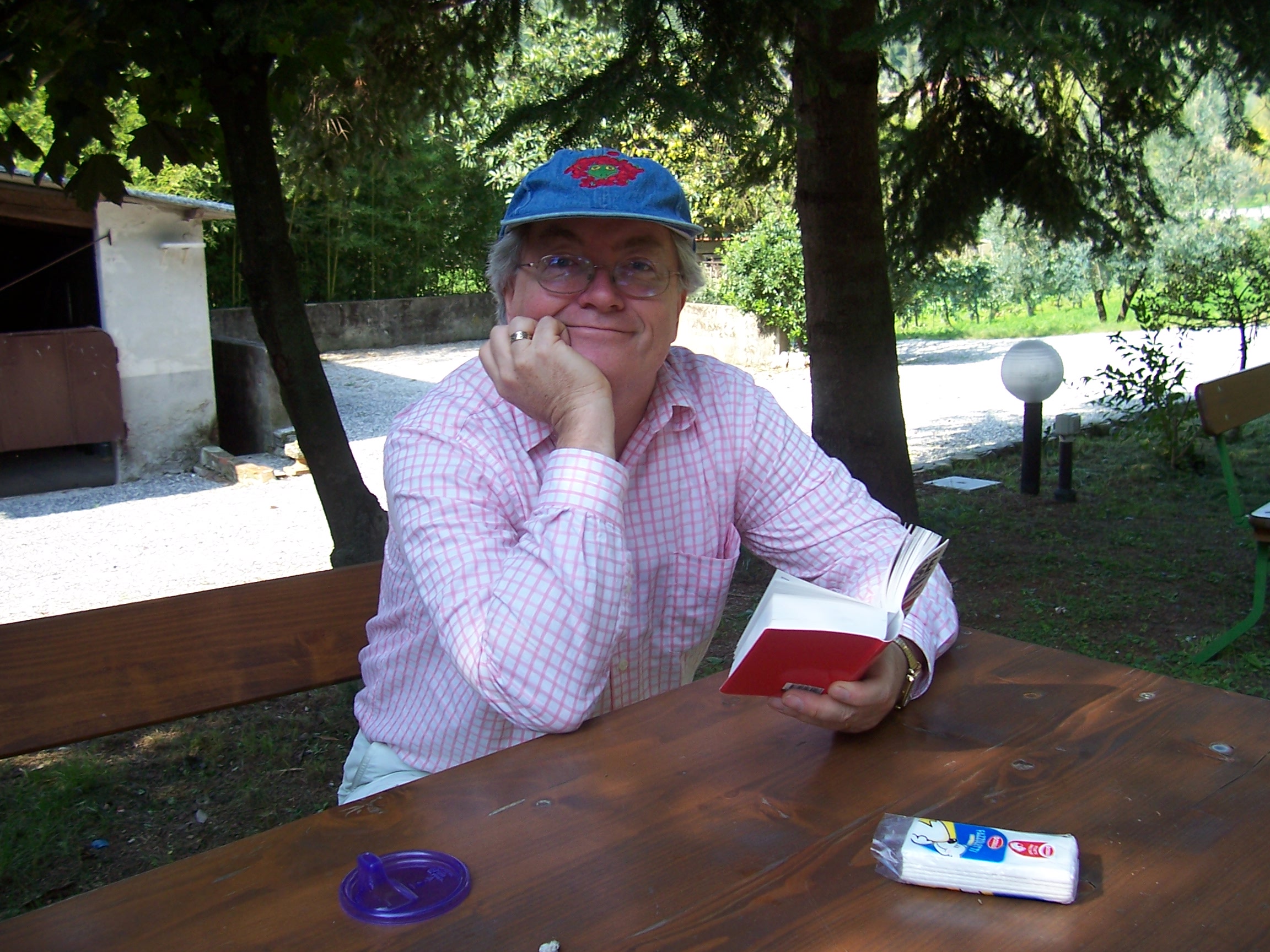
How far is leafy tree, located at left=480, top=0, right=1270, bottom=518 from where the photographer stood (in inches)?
113

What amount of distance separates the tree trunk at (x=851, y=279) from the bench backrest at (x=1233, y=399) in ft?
4.30

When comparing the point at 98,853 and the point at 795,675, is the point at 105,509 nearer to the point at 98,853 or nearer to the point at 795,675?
the point at 98,853

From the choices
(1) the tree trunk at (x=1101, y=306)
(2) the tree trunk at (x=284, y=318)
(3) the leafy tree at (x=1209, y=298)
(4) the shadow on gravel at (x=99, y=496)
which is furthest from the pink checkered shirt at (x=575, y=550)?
(1) the tree trunk at (x=1101, y=306)

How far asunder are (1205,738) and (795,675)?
23.7 inches

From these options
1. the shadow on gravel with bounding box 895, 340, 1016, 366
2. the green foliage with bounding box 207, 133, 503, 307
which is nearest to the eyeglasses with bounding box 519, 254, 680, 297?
the shadow on gravel with bounding box 895, 340, 1016, 366

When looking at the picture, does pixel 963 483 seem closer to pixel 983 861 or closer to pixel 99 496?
pixel 983 861

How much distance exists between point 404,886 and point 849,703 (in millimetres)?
681

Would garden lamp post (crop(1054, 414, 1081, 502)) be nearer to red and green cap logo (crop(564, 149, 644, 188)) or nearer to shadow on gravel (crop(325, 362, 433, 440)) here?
red and green cap logo (crop(564, 149, 644, 188))

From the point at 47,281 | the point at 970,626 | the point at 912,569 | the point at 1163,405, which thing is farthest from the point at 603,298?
the point at 47,281

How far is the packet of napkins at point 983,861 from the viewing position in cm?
123

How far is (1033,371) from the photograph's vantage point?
262 inches

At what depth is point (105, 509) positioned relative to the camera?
8875 mm

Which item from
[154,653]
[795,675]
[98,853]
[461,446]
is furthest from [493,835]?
[98,853]

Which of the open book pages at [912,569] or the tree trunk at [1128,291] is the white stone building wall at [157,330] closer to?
the open book pages at [912,569]
